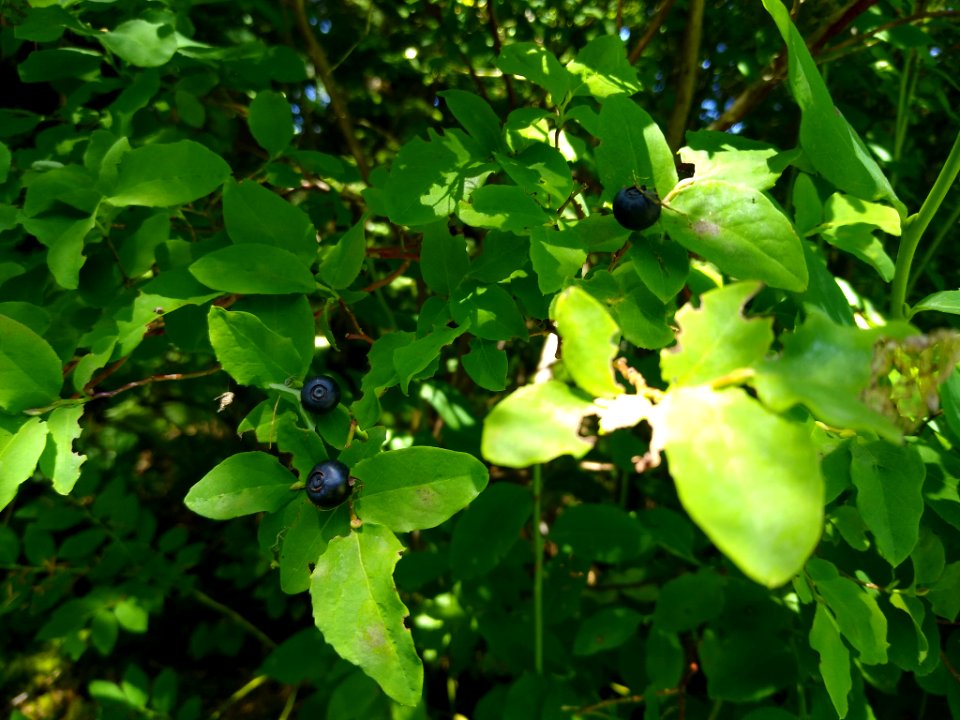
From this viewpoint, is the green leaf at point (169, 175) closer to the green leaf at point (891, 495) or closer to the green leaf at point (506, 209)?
the green leaf at point (506, 209)

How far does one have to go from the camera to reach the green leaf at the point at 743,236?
0.64 metres

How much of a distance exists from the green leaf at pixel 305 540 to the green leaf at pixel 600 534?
2.35 feet

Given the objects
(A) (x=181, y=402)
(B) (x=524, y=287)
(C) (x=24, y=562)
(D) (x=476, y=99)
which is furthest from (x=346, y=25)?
(C) (x=24, y=562)

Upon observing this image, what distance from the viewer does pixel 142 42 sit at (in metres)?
1.09

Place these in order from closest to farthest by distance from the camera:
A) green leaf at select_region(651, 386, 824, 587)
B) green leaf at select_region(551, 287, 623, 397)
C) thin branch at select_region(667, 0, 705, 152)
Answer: green leaf at select_region(651, 386, 824, 587) < green leaf at select_region(551, 287, 623, 397) < thin branch at select_region(667, 0, 705, 152)

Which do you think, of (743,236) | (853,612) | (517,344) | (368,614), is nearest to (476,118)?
(743,236)

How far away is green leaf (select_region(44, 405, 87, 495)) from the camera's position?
749mm

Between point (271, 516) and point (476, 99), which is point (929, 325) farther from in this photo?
point (271, 516)

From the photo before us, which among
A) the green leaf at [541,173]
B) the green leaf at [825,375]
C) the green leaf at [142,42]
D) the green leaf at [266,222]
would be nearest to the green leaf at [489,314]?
→ the green leaf at [541,173]

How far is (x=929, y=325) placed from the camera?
141 cm

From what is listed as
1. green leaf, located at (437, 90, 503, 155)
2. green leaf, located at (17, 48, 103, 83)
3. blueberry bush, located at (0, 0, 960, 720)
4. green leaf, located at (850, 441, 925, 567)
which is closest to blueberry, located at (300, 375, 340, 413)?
blueberry bush, located at (0, 0, 960, 720)

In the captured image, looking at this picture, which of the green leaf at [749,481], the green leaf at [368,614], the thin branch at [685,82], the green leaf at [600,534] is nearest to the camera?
the green leaf at [749,481]

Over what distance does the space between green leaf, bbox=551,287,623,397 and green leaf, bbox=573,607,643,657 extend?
2.86 feet

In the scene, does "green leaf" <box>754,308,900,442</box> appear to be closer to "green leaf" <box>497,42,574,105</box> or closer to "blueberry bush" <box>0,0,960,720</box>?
"blueberry bush" <box>0,0,960,720</box>
